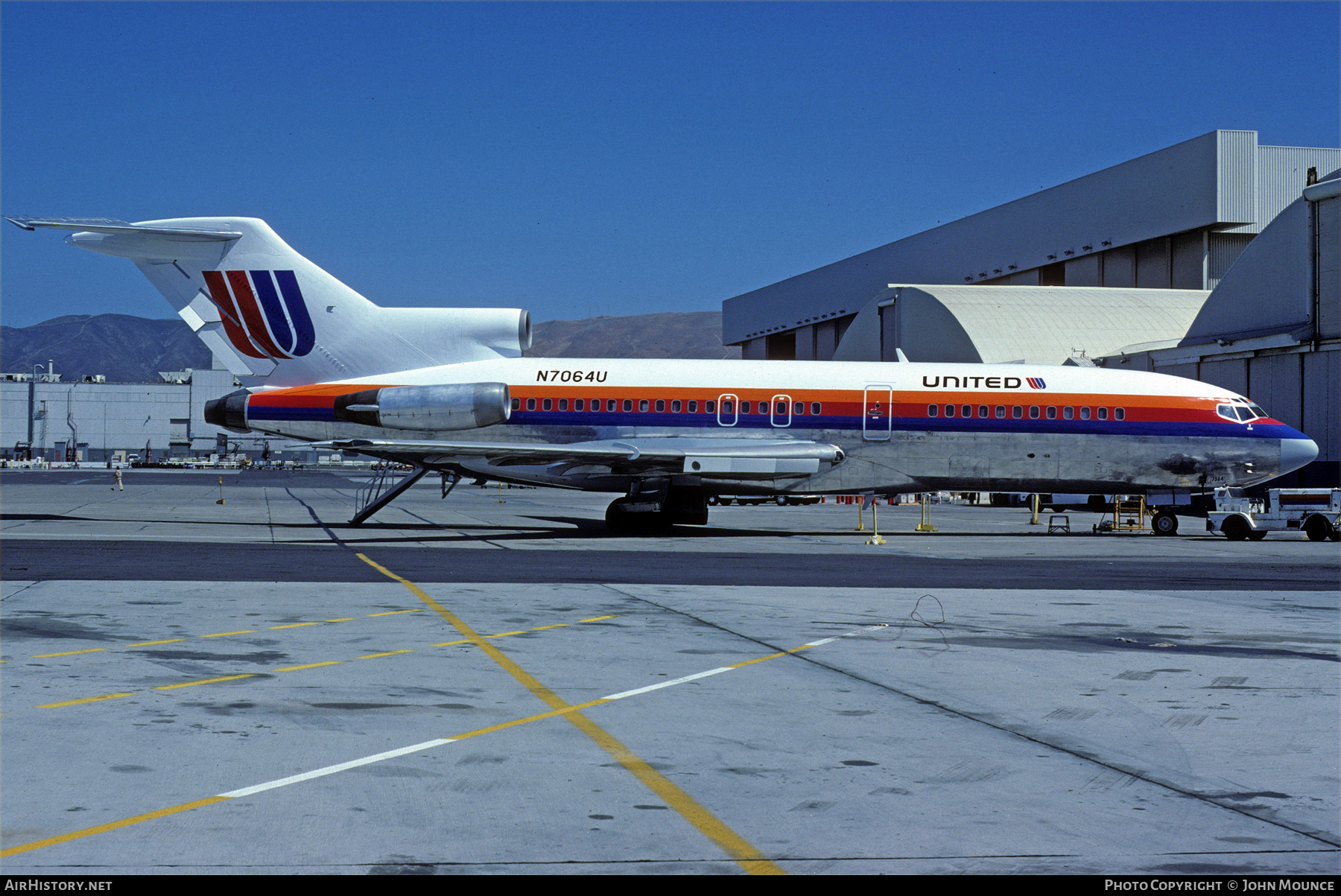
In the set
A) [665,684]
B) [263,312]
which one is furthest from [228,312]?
[665,684]

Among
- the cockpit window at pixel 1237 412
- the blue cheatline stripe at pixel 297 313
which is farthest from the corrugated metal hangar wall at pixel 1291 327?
the blue cheatline stripe at pixel 297 313

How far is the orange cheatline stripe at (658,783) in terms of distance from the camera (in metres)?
5.03

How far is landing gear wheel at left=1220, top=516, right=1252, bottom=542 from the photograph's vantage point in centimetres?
2953

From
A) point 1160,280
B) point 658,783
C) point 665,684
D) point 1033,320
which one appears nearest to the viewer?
point 658,783

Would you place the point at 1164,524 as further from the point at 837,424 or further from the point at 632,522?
the point at 632,522

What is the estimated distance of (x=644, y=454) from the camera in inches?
1065

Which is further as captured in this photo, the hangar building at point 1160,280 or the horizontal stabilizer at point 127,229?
the hangar building at point 1160,280

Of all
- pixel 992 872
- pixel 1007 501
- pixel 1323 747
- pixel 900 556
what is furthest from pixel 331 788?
pixel 1007 501

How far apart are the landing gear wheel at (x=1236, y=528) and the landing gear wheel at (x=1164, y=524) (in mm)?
1669

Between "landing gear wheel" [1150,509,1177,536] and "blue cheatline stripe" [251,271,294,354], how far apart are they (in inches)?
957

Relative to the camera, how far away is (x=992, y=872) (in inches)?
192

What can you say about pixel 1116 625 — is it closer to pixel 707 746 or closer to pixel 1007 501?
pixel 707 746

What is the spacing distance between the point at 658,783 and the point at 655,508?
22.0 metres

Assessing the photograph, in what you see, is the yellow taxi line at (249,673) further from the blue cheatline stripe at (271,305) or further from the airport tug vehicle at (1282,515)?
the airport tug vehicle at (1282,515)
